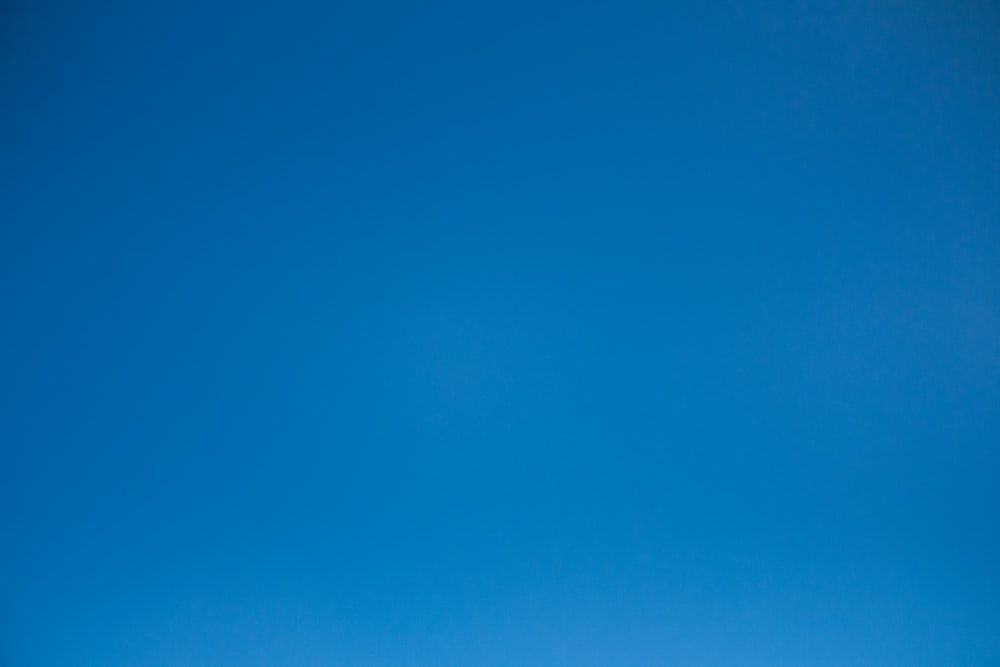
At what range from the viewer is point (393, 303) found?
4.51ft

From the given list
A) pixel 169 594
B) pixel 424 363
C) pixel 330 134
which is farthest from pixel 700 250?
Answer: pixel 169 594

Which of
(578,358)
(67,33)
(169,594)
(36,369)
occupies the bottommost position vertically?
(169,594)

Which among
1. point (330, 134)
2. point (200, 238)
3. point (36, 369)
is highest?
point (330, 134)

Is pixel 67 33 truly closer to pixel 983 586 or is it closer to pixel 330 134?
pixel 330 134

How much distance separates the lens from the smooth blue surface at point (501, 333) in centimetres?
134

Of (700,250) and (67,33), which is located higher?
(67,33)

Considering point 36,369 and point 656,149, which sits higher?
point 656,149

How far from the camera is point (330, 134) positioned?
1382mm

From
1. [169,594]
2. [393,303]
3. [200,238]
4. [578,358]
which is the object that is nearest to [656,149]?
[578,358]

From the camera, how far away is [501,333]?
53.7 inches

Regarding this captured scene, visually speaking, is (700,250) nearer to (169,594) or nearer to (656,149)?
(656,149)

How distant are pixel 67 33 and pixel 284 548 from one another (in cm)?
110

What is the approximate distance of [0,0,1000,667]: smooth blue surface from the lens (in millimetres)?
1342

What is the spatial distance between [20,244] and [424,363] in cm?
84
